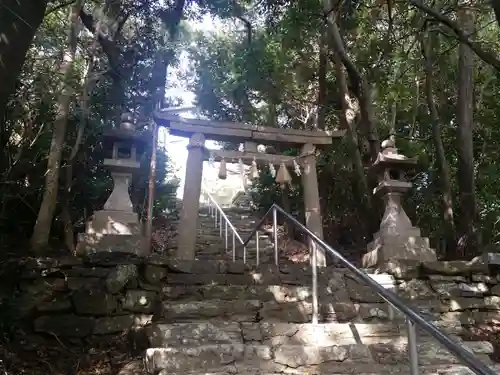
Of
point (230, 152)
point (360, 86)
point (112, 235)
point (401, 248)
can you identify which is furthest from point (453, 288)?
point (112, 235)

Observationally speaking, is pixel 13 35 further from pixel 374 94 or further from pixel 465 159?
pixel 374 94

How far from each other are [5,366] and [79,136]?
11.6 feet

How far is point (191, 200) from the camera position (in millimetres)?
6340

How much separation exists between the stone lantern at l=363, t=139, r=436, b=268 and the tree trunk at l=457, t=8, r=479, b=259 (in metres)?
0.79

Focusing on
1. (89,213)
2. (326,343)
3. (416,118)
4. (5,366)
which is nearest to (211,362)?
(326,343)

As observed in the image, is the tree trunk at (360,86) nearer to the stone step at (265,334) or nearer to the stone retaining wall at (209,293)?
the stone retaining wall at (209,293)

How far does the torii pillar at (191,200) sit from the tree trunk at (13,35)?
340cm

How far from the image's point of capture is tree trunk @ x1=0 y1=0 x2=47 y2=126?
292 cm

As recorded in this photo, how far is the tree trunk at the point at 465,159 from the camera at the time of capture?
6.04 metres

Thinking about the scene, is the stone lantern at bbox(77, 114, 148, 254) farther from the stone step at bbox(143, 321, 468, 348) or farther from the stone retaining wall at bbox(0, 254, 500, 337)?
the stone step at bbox(143, 321, 468, 348)

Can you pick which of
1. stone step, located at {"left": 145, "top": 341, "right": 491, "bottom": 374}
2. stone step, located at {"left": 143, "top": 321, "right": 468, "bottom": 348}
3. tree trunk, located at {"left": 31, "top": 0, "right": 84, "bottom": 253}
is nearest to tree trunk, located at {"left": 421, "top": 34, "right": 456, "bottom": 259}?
stone step, located at {"left": 143, "top": 321, "right": 468, "bottom": 348}

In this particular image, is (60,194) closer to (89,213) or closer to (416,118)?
(89,213)

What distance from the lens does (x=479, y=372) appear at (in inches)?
69.5

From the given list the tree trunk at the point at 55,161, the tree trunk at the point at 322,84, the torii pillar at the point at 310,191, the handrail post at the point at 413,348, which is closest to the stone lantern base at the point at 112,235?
the tree trunk at the point at 55,161
